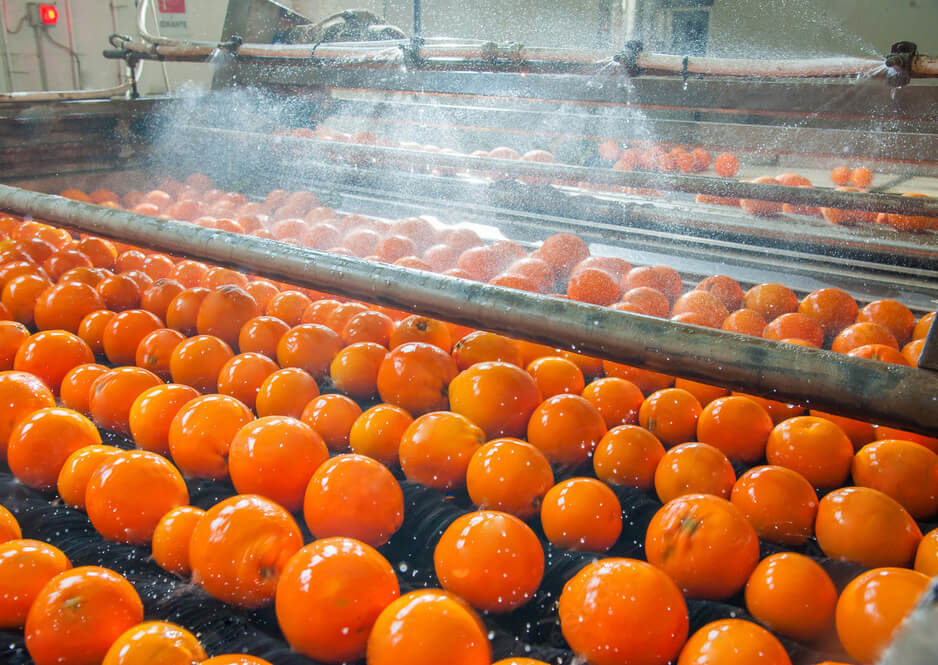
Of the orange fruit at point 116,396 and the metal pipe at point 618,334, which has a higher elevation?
the metal pipe at point 618,334

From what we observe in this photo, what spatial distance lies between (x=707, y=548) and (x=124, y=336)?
1741 millimetres

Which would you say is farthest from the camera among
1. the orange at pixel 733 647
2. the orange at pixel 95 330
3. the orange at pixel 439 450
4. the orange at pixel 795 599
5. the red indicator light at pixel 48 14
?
the red indicator light at pixel 48 14

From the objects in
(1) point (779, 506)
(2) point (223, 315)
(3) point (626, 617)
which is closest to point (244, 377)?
(2) point (223, 315)

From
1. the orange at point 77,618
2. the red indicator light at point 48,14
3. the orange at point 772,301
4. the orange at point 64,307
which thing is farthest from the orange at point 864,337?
the red indicator light at point 48,14

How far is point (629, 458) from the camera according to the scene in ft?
4.65

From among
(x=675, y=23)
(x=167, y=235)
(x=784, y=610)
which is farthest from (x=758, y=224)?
(x=675, y=23)

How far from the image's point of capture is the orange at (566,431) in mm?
1470

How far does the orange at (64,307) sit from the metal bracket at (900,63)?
2.99 metres

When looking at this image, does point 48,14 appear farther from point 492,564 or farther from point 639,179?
point 492,564

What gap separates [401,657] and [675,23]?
374 inches

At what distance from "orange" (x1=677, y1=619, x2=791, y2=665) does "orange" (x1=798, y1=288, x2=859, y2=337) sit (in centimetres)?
156

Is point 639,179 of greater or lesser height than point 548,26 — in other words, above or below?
below

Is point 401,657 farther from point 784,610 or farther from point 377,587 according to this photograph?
point 784,610

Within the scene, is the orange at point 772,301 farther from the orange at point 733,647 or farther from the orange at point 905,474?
the orange at point 733,647
